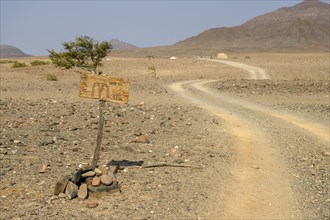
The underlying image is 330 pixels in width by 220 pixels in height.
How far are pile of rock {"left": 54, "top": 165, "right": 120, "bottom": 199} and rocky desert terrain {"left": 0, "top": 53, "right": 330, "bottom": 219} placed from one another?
0.36ft

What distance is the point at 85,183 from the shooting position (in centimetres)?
700

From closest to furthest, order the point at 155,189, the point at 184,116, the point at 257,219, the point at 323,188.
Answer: the point at 257,219, the point at 155,189, the point at 323,188, the point at 184,116

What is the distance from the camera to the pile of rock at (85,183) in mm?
6762

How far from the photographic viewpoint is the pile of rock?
6.76 meters

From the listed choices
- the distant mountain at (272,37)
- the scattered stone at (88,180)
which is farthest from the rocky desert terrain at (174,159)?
the distant mountain at (272,37)

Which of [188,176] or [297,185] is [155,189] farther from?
[297,185]

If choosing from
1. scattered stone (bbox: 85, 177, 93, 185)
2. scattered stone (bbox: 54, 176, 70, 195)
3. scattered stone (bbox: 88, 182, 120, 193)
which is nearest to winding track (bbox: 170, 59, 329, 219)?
scattered stone (bbox: 88, 182, 120, 193)

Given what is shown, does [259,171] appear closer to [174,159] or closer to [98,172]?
[174,159]

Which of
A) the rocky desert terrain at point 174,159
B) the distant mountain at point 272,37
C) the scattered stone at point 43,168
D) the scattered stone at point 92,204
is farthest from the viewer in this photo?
the distant mountain at point 272,37

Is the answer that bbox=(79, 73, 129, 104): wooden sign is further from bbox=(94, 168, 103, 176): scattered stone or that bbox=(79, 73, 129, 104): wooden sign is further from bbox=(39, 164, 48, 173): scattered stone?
bbox=(39, 164, 48, 173): scattered stone

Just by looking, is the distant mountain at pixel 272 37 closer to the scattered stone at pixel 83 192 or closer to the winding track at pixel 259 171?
the winding track at pixel 259 171

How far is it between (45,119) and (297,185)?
26.2 ft

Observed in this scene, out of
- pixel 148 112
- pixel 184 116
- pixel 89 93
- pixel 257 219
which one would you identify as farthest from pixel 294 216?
pixel 148 112

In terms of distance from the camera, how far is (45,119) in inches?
520
